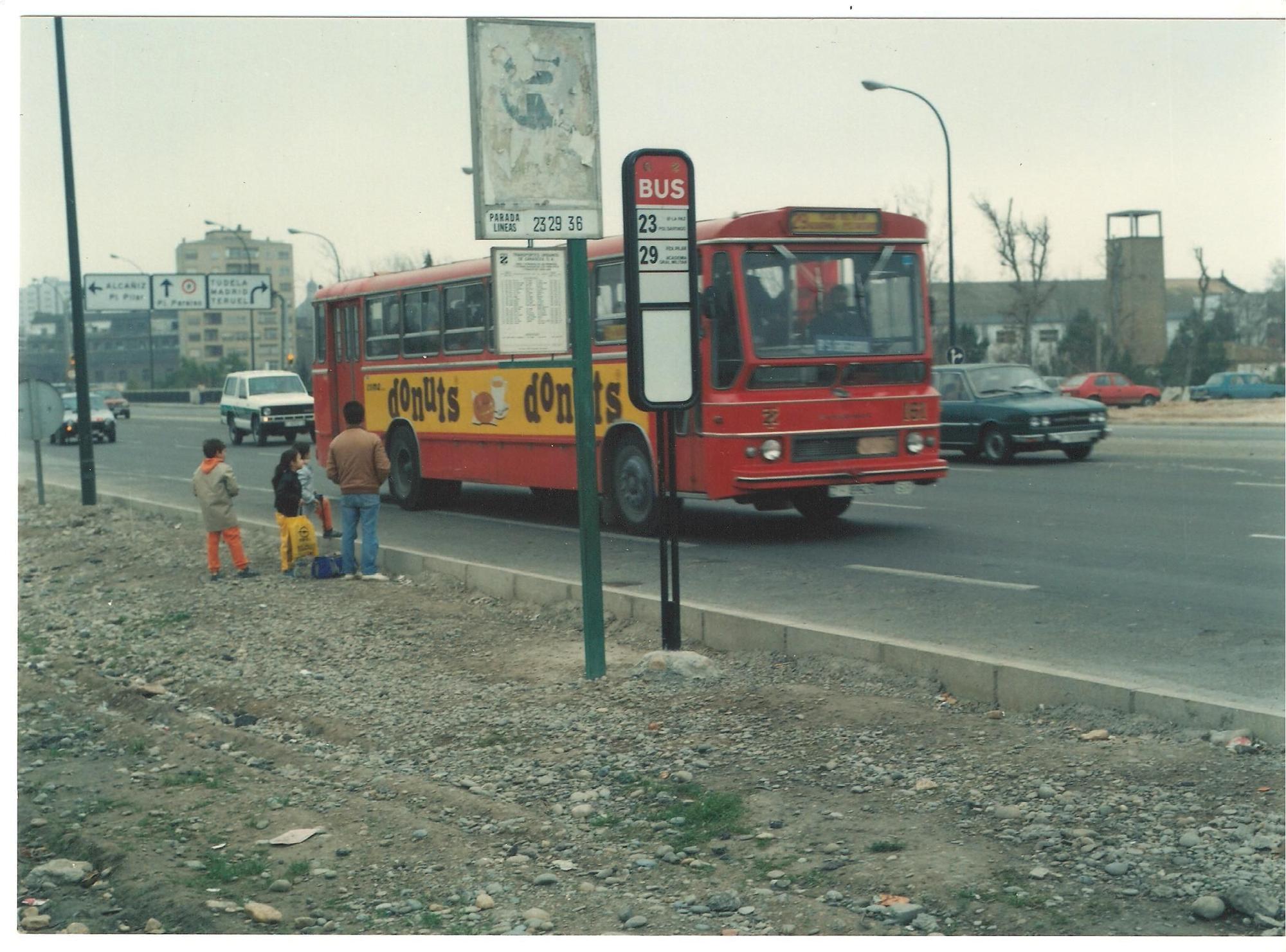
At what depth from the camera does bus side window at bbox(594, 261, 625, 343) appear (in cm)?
1452

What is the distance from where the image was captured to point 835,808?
5.74 meters

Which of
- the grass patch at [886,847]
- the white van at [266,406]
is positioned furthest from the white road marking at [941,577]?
the white van at [266,406]

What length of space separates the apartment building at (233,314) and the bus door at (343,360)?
9961 centimetres

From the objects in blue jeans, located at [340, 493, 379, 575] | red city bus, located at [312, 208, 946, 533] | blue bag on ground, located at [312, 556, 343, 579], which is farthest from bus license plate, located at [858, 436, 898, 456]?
blue bag on ground, located at [312, 556, 343, 579]

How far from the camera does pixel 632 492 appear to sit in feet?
48.5

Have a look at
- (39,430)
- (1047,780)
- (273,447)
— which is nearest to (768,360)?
(1047,780)

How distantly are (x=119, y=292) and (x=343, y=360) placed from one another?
175ft

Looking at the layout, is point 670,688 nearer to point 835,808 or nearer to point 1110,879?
point 835,808

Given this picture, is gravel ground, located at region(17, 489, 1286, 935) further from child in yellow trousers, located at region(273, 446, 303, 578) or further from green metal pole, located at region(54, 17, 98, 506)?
green metal pole, located at region(54, 17, 98, 506)

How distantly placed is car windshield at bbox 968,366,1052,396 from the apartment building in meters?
97.2

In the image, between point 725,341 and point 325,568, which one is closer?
point 325,568

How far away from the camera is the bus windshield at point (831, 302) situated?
13523 mm

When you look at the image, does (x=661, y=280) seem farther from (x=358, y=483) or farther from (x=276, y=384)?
(x=276, y=384)

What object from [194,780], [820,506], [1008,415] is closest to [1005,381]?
[1008,415]
